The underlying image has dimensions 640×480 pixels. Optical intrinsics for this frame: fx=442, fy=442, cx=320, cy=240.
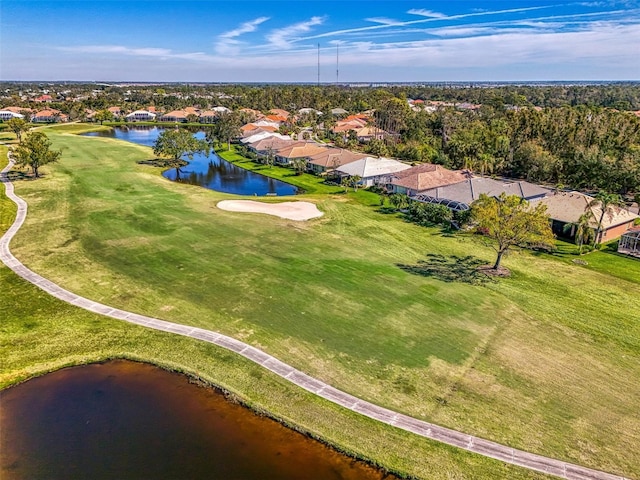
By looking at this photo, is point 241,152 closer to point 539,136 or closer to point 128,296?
point 539,136

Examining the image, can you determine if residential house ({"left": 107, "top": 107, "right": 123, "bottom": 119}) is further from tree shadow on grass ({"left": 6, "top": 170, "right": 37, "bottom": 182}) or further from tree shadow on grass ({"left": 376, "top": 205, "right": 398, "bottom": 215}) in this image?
tree shadow on grass ({"left": 376, "top": 205, "right": 398, "bottom": 215})

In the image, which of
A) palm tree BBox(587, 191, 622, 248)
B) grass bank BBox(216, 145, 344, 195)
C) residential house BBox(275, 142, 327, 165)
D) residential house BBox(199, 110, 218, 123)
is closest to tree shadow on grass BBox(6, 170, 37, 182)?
grass bank BBox(216, 145, 344, 195)

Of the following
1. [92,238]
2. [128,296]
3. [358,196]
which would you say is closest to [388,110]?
[358,196]

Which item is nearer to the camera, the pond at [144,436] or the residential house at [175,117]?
the pond at [144,436]

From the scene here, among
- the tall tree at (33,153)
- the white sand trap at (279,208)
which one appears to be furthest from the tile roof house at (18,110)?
the white sand trap at (279,208)

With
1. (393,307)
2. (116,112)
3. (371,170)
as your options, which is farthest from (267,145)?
(116,112)

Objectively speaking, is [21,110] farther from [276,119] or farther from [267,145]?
[267,145]

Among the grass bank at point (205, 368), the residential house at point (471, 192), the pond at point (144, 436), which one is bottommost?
the pond at point (144, 436)

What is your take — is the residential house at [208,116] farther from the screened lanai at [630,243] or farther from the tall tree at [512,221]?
the screened lanai at [630,243]
